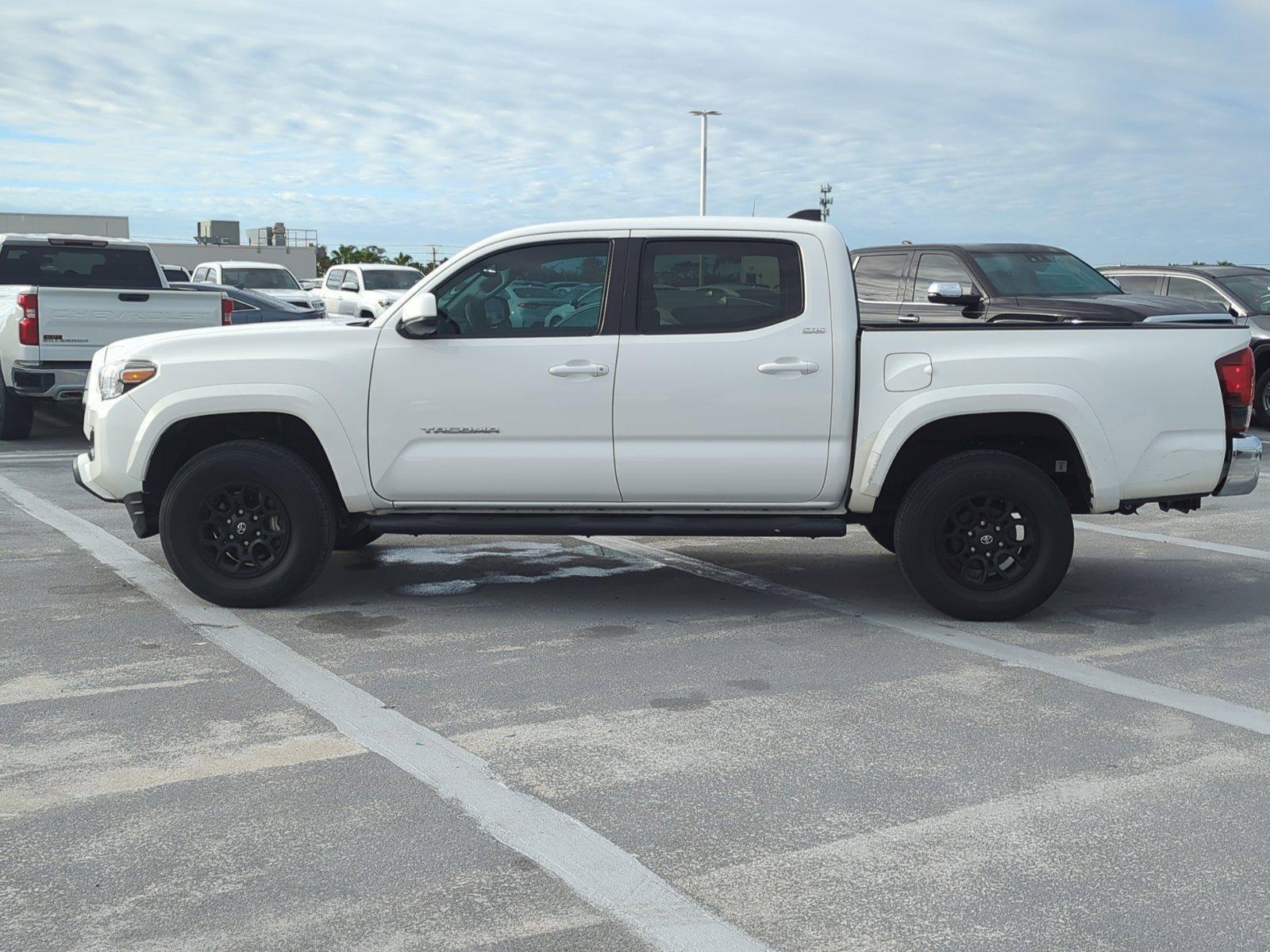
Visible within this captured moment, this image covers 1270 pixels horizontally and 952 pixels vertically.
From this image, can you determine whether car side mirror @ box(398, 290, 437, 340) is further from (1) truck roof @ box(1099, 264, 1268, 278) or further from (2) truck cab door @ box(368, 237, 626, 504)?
(1) truck roof @ box(1099, 264, 1268, 278)

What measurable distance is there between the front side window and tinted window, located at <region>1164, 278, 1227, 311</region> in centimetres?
1082

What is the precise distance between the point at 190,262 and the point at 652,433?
234 feet

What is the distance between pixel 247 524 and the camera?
6727 millimetres

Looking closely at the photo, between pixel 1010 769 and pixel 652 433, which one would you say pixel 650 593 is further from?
pixel 1010 769

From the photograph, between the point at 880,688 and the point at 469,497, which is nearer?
the point at 880,688

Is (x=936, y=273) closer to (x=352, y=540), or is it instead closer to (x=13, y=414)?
(x=352, y=540)

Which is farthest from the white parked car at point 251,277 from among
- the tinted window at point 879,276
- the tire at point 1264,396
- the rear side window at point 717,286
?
the rear side window at point 717,286

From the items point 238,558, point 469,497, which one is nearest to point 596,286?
point 469,497

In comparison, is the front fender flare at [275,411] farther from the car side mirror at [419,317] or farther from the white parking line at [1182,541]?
the white parking line at [1182,541]

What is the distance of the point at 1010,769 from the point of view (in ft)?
14.9

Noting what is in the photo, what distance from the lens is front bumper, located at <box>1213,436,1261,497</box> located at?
6438 millimetres

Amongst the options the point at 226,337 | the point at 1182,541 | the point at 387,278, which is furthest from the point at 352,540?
the point at 387,278

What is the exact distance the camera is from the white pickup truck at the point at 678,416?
20.9ft

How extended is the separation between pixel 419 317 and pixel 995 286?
26.5 ft
